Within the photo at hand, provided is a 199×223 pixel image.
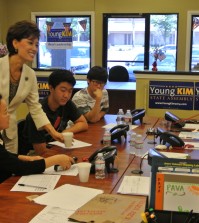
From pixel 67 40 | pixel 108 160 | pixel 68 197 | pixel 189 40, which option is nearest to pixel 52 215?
pixel 68 197

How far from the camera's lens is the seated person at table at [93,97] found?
11.4 feet

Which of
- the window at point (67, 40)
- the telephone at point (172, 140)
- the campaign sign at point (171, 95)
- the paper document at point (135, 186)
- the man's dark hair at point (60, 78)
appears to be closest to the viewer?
the paper document at point (135, 186)

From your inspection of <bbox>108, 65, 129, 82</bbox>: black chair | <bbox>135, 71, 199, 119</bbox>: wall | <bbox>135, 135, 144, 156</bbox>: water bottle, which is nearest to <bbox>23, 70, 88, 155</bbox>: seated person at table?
<bbox>135, 135, 144, 156</bbox>: water bottle

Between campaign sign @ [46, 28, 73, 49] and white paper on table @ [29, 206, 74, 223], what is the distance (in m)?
7.16

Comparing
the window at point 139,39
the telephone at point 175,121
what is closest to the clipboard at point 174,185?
the telephone at point 175,121

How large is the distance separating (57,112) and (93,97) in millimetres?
640

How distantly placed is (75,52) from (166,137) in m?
6.19

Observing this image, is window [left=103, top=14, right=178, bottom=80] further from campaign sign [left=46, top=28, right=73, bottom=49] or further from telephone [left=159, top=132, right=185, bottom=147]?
telephone [left=159, top=132, right=185, bottom=147]

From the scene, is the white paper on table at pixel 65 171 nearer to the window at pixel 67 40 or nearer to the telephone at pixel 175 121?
the telephone at pixel 175 121

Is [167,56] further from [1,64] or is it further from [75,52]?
[1,64]

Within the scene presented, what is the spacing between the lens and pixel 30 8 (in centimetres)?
847

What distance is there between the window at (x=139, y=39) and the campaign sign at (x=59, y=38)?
0.81 meters

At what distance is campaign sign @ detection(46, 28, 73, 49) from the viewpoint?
8.43 meters

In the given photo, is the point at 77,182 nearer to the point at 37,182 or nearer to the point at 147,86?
the point at 37,182
